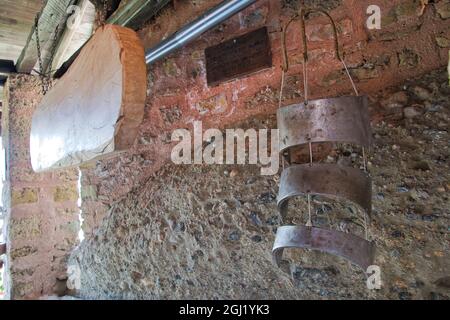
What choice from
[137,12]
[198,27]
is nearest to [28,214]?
[137,12]

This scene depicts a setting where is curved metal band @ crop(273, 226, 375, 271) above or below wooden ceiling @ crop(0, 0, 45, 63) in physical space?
below

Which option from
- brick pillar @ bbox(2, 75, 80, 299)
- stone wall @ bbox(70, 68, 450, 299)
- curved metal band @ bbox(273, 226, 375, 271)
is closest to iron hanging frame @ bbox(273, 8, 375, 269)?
curved metal band @ bbox(273, 226, 375, 271)

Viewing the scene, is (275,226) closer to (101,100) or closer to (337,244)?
(337,244)

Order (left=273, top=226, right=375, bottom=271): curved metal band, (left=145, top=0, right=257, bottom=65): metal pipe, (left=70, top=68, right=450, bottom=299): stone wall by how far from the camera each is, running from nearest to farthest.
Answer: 1. (left=273, top=226, right=375, bottom=271): curved metal band
2. (left=70, top=68, right=450, bottom=299): stone wall
3. (left=145, top=0, right=257, bottom=65): metal pipe

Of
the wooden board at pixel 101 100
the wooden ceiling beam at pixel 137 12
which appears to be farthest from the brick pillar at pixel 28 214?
the wooden board at pixel 101 100

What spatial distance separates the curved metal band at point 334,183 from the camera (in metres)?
0.78

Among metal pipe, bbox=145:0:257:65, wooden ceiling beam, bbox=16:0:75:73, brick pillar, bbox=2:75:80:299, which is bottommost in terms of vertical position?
brick pillar, bbox=2:75:80:299

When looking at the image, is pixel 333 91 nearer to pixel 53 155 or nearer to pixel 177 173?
pixel 177 173

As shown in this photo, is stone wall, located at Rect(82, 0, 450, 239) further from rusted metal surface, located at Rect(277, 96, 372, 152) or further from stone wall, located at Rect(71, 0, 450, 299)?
rusted metal surface, located at Rect(277, 96, 372, 152)

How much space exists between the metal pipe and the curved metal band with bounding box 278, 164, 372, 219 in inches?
28.7

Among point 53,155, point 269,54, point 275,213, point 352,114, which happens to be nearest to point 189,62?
point 269,54

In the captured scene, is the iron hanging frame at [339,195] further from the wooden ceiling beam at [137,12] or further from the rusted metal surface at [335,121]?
the wooden ceiling beam at [137,12]

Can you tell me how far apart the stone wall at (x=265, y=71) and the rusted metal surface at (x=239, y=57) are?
3 cm

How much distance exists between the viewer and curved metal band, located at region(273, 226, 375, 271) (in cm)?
76
